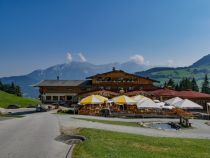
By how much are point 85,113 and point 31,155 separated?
1258 inches

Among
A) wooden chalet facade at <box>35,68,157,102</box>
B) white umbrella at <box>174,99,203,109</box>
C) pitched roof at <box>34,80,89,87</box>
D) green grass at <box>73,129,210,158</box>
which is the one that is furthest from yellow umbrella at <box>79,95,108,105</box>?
pitched roof at <box>34,80,89,87</box>

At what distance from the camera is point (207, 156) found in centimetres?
1522

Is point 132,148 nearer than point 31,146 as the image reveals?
Yes

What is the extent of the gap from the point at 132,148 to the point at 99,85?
62020 mm

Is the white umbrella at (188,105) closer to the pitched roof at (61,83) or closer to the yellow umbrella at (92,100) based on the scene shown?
the yellow umbrella at (92,100)

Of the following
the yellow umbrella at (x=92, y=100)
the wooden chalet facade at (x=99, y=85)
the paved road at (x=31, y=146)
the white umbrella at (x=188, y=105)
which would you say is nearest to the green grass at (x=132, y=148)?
the paved road at (x=31, y=146)

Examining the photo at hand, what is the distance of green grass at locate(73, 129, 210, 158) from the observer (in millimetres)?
14406

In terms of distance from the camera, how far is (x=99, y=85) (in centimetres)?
7800

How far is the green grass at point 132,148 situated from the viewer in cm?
1441

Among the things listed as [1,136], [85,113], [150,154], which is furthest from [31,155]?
[85,113]

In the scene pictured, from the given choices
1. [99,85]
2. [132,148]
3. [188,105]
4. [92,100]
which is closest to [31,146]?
[132,148]

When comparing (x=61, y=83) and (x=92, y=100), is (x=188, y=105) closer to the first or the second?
(x=92, y=100)

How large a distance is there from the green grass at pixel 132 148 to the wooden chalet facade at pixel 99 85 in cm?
5747

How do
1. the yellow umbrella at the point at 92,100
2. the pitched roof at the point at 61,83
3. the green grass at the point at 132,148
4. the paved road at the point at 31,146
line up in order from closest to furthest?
the green grass at the point at 132,148
the paved road at the point at 31,146
the yellow umbrella at the point at 92,100
the pitched roof at the point at 61,83
